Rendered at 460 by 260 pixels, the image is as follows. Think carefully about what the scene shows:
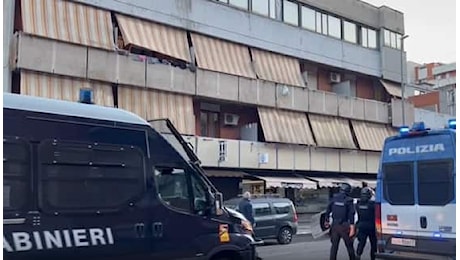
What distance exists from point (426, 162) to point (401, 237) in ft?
4.51

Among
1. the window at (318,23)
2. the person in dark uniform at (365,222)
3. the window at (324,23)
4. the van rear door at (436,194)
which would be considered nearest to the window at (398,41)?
the window at (324,23)

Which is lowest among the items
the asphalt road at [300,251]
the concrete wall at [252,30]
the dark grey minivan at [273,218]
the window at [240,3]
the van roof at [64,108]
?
the asphalt road at [300,251]

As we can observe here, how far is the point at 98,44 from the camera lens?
71.6ft

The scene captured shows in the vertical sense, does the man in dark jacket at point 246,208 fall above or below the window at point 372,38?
below

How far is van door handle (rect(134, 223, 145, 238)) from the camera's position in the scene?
259 inches

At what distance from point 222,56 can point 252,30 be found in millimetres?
2556

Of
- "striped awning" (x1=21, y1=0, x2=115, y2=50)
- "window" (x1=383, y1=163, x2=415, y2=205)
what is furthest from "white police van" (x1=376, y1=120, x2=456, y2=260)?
"striped awning" (x1=21, y1=0, x2=115, y2=50)

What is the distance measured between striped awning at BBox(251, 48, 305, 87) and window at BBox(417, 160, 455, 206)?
17854mm

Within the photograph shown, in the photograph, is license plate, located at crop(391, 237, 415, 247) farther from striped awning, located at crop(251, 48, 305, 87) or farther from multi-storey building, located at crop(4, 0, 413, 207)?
striped awning, located at crop(251, 48, 305, 87)

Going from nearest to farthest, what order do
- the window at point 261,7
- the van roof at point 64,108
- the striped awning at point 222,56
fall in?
the van roof at point 64,108 < the striped awning at point 222,56 < the window at point 261,7

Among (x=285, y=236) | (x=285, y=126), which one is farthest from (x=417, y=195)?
(x=285, y=126)

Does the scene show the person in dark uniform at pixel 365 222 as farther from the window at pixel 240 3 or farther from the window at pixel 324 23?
the window at pixel 324 23

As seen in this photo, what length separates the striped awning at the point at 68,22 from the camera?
20.2 m

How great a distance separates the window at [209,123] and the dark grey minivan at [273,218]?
8.06m
